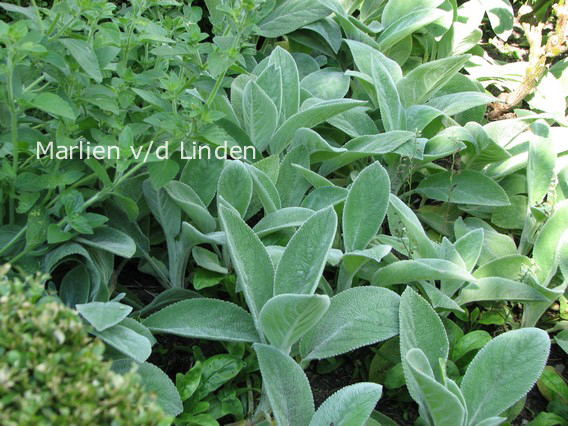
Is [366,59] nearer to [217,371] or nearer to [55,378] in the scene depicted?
[217,371]

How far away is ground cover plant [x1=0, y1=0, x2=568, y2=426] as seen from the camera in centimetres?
144

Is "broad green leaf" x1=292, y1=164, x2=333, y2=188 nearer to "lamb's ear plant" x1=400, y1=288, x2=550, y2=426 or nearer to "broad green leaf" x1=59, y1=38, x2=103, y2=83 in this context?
"lamb's ear plant" x1=400, y1=288, x2=550, y2=426

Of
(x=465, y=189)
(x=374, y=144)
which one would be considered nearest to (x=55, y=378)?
(x=374, y=144)

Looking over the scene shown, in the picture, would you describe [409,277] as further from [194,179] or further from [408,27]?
[408,27]

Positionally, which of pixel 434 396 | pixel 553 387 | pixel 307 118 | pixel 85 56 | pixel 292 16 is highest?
pixel 85 56

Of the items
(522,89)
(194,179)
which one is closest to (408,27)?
(522,89)

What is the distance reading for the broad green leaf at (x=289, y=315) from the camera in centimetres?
131

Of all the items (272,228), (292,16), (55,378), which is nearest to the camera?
(55,378)

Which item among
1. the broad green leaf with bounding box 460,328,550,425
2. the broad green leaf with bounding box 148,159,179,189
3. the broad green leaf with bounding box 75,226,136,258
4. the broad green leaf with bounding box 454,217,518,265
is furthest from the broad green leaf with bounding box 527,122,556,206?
the broad green leaf with bounding box 75,226,136,258

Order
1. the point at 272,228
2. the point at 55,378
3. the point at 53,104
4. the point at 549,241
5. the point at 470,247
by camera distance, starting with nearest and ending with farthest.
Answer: the point at 55,378 < the point at 53,104 < the point at 272,228 < the point at 470,247 < the point at 549,241

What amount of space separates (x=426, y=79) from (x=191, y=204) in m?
1.12

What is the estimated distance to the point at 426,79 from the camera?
2.39 meters

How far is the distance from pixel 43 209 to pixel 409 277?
89 centimetres

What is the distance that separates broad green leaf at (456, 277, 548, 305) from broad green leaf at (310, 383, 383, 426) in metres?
0.55
